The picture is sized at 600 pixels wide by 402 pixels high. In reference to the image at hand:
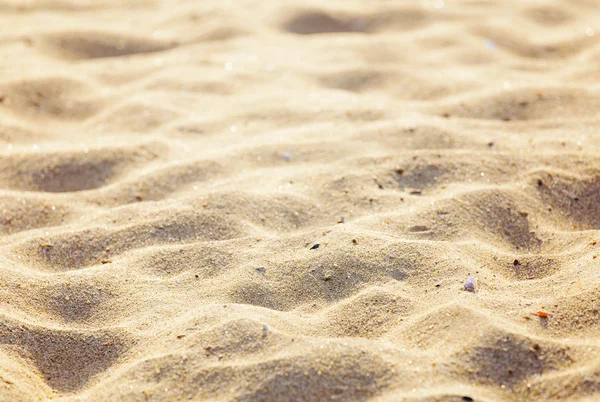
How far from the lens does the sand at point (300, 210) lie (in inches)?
55.0

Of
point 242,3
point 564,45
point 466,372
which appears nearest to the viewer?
point 466,372

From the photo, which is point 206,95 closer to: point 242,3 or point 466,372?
point 242,3

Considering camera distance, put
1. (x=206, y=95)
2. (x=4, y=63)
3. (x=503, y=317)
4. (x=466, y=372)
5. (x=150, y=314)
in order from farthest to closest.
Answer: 1. (x=4, y=63)
2. (x=206, y=95)
3. (x=150, y=314)
4. (x=503, y=317)
5. (x=466, y=372)

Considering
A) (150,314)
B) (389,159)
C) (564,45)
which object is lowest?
(150,314)

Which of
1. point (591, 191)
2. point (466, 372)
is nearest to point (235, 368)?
point (466, 372)

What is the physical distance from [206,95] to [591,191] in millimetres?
1633

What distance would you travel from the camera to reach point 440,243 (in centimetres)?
179

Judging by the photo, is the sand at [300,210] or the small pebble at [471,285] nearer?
the sand at [300,210]

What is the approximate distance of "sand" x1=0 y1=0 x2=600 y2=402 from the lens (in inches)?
55.0

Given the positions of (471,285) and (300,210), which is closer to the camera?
(471,285)

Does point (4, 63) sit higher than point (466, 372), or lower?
higher

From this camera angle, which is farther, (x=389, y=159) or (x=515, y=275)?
(x=389, y=159)

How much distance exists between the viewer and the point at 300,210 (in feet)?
Answer: 6.57

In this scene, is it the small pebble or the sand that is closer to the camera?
the sand
